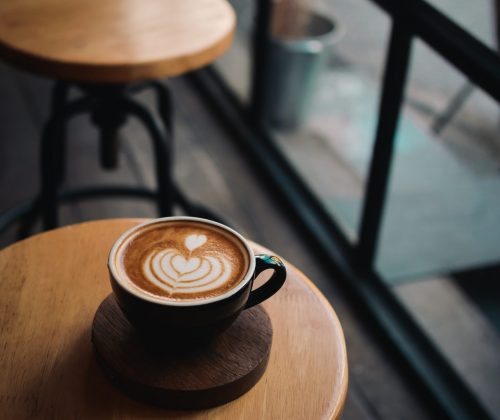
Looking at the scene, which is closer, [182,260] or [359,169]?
[182,260]

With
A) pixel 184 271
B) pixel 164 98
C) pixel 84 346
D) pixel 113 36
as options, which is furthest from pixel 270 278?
pixel 164 98

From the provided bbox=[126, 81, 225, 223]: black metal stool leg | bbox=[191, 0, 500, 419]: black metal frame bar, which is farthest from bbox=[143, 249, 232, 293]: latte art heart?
bbox=[126, 81, 225, 223]: black metal stool leg

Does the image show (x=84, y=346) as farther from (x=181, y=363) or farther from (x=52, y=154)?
(x=52, y=154)

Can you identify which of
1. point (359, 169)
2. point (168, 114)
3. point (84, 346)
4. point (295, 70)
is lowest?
point (359, 169)

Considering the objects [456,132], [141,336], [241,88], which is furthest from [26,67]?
[241,88]

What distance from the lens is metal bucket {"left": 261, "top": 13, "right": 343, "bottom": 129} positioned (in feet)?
7.02

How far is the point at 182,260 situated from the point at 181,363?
0.10m

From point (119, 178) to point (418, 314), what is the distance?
979 millimetres

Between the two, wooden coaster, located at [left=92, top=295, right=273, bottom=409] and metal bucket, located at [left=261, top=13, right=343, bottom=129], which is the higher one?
wooden coaster, located at [left=92, top=295, right=273, bottom=409]

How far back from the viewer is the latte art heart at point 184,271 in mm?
665

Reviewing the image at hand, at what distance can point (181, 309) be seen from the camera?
630 mm

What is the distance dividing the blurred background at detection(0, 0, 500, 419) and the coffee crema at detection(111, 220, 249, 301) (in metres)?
0.66

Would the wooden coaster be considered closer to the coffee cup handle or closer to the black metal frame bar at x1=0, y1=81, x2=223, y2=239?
the coffee cup handle

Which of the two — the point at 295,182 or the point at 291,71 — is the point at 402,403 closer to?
the point at 295,182
